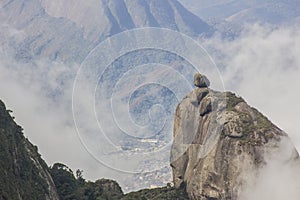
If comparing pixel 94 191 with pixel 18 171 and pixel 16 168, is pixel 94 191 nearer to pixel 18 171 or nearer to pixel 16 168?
pixel 18 171

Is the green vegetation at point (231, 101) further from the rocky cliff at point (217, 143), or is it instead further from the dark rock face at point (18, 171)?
the dark rock face at point (18, 171)

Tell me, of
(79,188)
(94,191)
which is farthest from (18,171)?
(94,191)

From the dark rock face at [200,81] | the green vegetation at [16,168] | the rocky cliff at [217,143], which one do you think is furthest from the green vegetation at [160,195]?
the green vegetation at [16,168]

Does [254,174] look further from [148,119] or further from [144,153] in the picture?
[144,153]

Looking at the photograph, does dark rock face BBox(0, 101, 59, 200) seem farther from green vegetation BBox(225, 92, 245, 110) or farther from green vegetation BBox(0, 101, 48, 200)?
green vegetation BBox(225, 92, 245, 110)

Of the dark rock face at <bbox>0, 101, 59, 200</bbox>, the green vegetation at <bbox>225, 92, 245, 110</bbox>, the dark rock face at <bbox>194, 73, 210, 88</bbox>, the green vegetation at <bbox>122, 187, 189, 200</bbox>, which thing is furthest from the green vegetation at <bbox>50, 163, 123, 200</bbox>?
the green vegetation at <bbox>225, 92, 245, 110</bbox>

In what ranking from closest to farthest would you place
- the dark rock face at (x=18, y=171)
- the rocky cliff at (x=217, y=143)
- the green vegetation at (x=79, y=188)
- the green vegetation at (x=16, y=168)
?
the green vegetation at (x=16, y=168), the dark rock face at (x=18, y=171), the rocky cliff at (x=217, y=143), the green vegetation at (x=79, y=188)
